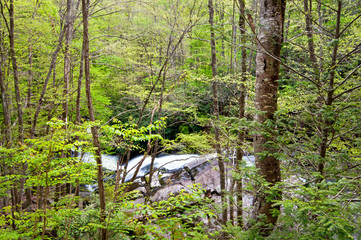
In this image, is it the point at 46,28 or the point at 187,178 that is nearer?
the point at 46,28

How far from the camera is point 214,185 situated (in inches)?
352

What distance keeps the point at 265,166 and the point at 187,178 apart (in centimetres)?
803

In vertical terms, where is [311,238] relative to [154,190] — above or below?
above

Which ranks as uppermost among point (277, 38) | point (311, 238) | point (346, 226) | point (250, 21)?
point (250, 21)

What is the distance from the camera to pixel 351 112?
1.89 meters

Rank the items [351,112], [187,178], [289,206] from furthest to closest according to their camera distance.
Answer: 1. [187,178]
2. [351,112]
3. [289,206]

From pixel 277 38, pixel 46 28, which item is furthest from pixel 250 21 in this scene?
pixel 46 28

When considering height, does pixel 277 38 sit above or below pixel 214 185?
above

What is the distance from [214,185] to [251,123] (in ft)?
24.6

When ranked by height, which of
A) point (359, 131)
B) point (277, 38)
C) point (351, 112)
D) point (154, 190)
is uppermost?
point (277, 38)

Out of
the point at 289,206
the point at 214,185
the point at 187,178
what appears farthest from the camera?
the point at 187,178

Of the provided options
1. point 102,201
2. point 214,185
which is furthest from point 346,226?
point 214,185

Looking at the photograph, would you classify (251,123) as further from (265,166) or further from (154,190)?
(154,190)

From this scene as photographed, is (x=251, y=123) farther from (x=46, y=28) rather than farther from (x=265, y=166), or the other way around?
(x=46, y=28)
